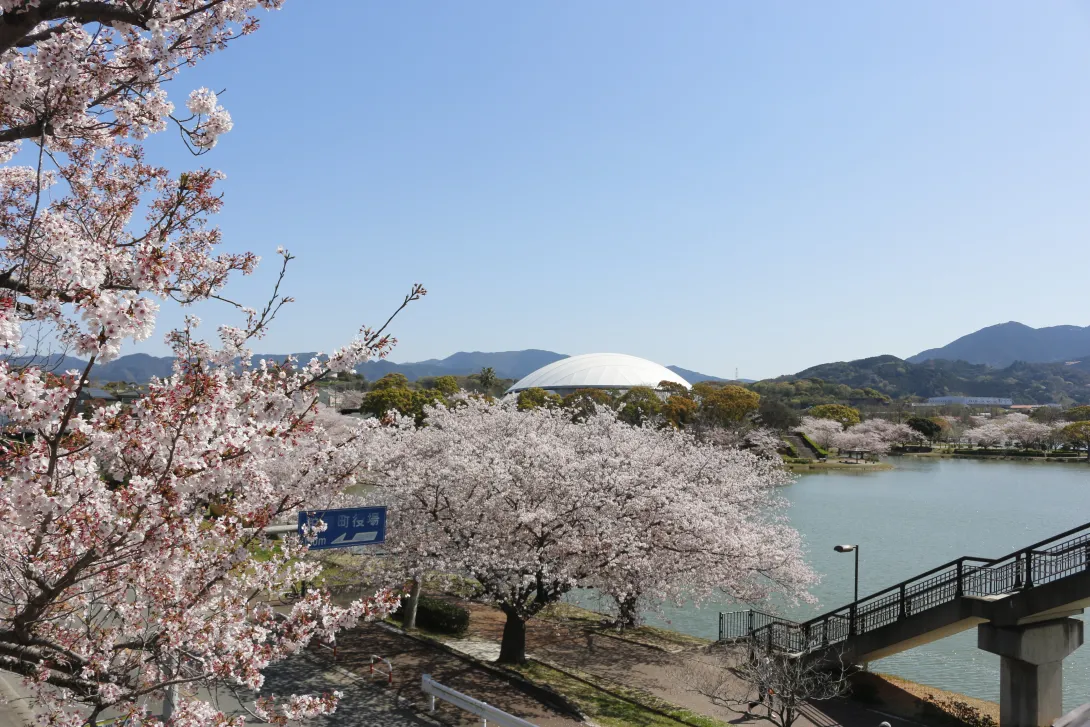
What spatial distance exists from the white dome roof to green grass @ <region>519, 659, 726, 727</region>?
303 ft

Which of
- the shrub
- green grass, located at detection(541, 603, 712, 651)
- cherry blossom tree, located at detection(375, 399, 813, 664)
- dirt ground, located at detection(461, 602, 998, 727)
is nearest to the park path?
dirt ground, located at detection(461, 602, 998, 727)

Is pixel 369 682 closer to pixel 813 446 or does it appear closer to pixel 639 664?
pixel 639 664

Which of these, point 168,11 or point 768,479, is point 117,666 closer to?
point 168,11

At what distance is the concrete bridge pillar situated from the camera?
38.4 ft

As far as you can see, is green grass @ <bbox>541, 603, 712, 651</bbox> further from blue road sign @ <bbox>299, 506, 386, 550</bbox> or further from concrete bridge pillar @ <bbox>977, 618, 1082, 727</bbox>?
blue road sign @ <bbox>299, 506, 386, 550</bbox>

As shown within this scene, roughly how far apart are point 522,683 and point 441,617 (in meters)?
4.68

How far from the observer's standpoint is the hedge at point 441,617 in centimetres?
1644

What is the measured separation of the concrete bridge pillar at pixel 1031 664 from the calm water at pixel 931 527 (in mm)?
3850

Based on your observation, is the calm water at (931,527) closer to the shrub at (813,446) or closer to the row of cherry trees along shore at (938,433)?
the shrub at (813,446)

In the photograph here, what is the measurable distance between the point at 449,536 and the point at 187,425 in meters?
9.40

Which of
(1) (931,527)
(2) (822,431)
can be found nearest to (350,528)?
(1) (931,527)

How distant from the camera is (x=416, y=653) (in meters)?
13.8

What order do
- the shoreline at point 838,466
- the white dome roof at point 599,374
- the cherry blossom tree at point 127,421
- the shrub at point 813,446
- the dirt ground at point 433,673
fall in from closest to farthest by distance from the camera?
the cherry blossom tree at point 127,421, the dirt ground at point 433,673, the shoreline at point 838,466, the shrub at point 813,446, the white dome roof at point 599,374

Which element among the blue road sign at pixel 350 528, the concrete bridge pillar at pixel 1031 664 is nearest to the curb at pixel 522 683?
the blue road sign at pixel 350 528
